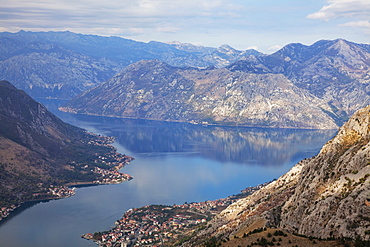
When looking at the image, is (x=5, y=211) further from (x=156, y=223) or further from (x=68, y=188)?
(x=156, y=223)

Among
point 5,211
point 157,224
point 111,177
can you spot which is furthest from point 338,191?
→ point 111,177

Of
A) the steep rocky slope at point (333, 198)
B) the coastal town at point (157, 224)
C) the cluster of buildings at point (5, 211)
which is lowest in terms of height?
the cluster of buildings at point (5, 211)

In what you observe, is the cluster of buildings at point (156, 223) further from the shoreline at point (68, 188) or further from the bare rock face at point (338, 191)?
the bare rock face at point (338, 191)

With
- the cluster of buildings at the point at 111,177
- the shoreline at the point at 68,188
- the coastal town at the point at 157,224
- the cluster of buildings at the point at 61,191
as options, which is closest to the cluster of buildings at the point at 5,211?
the shoreline at the point at 68,188

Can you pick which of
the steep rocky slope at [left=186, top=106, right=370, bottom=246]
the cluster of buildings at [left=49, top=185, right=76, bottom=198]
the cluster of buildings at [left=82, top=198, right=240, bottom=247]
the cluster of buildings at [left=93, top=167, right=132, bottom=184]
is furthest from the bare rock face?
the cluster of buildings at [left=93, top=167, right=132, bottom=184]

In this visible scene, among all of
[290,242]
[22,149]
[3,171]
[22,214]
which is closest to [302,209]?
[290,242]

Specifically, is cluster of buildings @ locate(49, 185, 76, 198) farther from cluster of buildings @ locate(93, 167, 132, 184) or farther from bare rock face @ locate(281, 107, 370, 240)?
bare rock face @ locate(281, 107, 370, 240)
